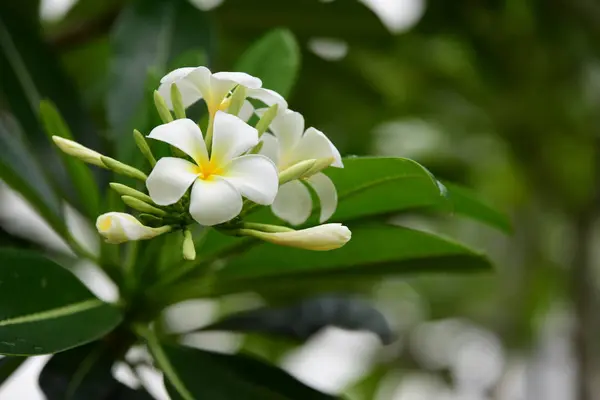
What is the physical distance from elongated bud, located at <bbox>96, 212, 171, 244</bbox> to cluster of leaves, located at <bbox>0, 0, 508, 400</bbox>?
0.31ft

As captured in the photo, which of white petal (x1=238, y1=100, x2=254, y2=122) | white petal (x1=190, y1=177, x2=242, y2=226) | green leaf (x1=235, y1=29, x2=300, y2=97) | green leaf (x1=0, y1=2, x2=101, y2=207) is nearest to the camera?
white petal (x1=190, y1=177, x2=242, y2=226)

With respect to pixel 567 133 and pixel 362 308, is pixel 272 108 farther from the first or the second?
pixel 567 133

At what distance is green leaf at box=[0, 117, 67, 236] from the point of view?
54 centimetres

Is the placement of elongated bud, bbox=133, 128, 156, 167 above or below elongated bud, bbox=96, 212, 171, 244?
above

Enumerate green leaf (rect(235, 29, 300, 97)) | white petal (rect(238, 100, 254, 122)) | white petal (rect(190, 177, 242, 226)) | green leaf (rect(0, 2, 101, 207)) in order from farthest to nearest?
green leaf (rect(0, 2, 101, 207))
green leaf (rect(235, 29, 300, 97))
white petal (rect(238, 100, 254, 122))
white petal (rect(190, 177, 242, 226))

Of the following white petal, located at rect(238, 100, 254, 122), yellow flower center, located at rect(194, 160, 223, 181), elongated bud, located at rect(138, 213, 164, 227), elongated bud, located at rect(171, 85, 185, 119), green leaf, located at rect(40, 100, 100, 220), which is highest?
white petal, located at rect(238, 100, 254, 122)

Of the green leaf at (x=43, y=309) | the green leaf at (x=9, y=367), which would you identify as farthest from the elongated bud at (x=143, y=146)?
the green leaf at (x=9, y=367)

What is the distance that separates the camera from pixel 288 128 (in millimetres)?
415

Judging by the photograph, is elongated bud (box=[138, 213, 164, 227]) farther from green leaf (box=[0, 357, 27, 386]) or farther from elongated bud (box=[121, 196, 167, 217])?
green leaf (box=[0, 357, 27, 386])

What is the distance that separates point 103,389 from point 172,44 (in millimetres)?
318

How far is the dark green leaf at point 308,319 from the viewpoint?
0.68 m

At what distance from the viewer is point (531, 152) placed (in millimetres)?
1283

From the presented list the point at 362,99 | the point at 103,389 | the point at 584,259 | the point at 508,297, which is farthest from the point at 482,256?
the point at 508,297

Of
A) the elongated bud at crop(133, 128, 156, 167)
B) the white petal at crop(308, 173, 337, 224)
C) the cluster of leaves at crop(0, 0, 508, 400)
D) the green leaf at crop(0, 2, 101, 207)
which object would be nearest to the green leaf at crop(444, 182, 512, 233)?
the cluster of leaves at crop(0, 0, 508, 400)
